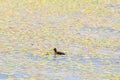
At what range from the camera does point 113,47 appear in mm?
8570

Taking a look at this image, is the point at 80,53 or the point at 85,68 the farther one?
the point at 80,53

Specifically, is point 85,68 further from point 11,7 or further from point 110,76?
point 11,7

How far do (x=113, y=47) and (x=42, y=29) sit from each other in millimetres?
1661

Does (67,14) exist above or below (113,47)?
above

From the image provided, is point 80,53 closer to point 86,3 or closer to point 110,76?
point 110,76

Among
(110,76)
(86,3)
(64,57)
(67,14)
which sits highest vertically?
(86,3)

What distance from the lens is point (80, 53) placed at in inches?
319

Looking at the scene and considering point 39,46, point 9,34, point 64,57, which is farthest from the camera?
point 9,34

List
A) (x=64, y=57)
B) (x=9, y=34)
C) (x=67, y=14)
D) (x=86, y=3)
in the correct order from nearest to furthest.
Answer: (x=64, y=57) → (x=9, y=34) → (x=67, y=14) → (x=86, y=3)

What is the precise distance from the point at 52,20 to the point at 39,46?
229 centimetres

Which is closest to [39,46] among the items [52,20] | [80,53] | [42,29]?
[80,53]

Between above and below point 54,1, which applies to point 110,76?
below

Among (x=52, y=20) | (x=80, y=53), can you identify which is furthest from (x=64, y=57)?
(x=52, y=20)

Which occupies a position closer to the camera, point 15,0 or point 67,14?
point 67,14
